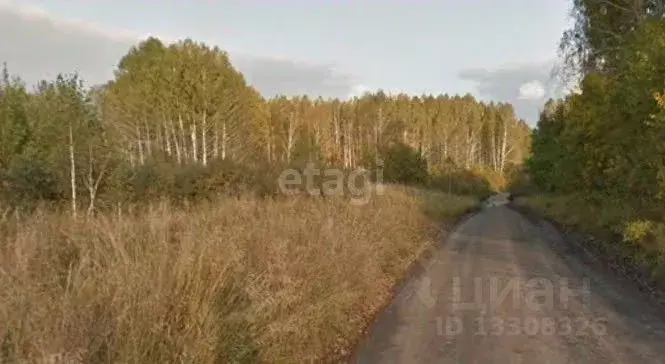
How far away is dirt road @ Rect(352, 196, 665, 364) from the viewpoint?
22.1 ft

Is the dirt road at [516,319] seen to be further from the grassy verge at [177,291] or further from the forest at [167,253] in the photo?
the grassy verge at [177,291]

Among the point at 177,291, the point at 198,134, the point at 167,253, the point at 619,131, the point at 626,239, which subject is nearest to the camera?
the point at 177,291

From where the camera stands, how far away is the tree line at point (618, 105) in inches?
558

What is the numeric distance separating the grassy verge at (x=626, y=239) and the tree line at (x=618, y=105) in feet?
2.00

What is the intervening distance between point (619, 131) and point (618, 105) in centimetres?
91

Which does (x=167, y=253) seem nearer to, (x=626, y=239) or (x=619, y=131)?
(x=626, y=239)

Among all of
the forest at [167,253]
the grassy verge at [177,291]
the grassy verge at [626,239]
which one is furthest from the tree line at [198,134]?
the grassy verge at [626,239]

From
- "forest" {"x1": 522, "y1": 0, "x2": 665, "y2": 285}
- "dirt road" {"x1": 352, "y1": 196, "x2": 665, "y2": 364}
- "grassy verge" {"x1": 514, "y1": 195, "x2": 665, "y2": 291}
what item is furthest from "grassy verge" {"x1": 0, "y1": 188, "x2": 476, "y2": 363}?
"forest" {"x1": 522, "y1": 0, "x2": 665, "y2": 285}

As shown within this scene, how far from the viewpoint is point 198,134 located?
48.2 meters

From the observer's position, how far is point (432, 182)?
64500mm

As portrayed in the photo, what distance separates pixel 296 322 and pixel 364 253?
3707 mm

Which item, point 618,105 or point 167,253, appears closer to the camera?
point 167,253

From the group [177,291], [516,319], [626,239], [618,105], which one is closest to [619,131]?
[618,105]

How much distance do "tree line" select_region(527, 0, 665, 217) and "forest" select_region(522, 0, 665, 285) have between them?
29 mm
